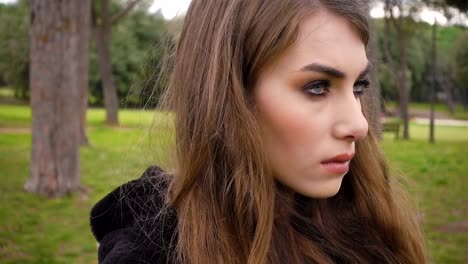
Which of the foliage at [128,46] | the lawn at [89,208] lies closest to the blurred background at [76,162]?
the lawn at [89,208]

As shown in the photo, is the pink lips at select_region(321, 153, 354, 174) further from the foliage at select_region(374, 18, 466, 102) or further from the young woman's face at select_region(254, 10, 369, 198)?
the foliage at select_region(374, 18, 466, 102)

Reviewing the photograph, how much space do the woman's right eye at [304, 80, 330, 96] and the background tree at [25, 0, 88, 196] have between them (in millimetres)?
5720

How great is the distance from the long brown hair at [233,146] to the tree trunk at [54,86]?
17.9ft

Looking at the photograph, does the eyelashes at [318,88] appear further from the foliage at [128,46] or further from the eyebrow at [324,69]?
the foliage at [128,46]

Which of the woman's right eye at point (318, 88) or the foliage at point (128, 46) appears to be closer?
the woman's right eye at point (318, 88)

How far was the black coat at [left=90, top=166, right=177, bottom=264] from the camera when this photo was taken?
55.1 inches

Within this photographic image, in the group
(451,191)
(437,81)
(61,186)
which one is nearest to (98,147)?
(61,186)

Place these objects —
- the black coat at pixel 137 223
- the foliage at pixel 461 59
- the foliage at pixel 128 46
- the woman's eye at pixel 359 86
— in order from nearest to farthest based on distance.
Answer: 1. the black coat at pixel 137 223
2. the woman's eye at pixel 359 86
3. the foliage at pixel 461 59
4. the foliage at pixel 128 46

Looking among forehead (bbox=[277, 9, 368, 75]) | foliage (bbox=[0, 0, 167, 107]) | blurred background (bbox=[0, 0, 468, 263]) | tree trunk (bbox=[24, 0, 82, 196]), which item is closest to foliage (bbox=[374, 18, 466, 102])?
foliage (bbox=[0, 0, 167, 107])

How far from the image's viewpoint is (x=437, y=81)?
39500 millimetres

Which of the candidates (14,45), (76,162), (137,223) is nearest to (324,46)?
(137,223)

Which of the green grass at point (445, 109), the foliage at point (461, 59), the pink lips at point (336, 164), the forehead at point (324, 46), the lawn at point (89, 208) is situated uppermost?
the foliage at point (461, 59)

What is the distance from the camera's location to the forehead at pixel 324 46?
4.66 feet

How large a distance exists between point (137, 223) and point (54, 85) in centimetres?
552
